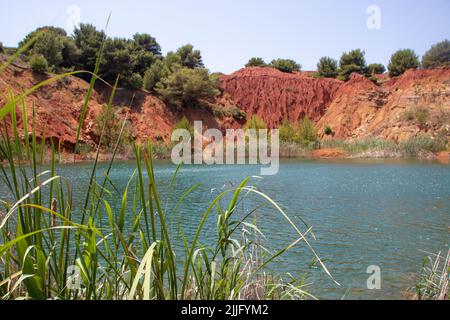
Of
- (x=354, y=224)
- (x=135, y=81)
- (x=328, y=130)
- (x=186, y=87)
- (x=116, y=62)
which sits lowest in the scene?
(x=354, y=224)

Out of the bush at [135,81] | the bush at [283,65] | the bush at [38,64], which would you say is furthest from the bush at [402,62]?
the bush at [38,64]

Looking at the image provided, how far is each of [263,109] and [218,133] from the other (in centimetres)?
773

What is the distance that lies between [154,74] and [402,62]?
2474cm

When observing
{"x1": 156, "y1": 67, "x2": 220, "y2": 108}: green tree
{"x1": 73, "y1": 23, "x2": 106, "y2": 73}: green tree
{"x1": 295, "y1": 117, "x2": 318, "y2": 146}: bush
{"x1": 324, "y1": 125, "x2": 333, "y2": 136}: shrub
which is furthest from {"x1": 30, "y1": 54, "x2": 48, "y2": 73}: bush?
{"x1": 324, "y1": 125, "x2": 333, "y2": 136}: shrub

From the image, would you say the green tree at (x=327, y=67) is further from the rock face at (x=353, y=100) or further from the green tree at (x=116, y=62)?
the green tree at (x=116, y=62)

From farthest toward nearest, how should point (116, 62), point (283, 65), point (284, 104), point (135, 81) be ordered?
point (283, 65), point (284, 104), point (135, 81), point (116, 62)

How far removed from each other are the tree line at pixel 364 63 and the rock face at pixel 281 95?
295cm

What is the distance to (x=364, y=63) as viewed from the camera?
48.2 meters

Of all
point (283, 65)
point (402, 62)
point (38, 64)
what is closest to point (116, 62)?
point (38, 64)

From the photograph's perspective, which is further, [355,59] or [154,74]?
[355,59]

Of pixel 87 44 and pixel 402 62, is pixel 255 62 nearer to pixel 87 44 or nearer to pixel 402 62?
pixel 402 62

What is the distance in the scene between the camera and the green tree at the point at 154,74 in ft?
132

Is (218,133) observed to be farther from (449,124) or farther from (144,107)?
(449,124)

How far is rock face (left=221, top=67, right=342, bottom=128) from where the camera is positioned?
47156 millimetres
